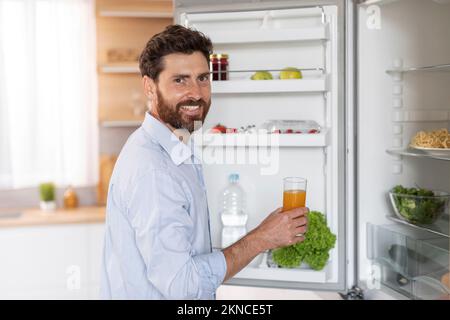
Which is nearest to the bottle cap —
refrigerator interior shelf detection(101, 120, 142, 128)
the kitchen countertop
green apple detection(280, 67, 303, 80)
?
green apple detection(280, 67, 303, 80)

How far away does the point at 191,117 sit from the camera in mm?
1407

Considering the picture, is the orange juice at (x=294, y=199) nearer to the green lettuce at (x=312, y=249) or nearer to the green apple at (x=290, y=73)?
the green lettuce at (x=312, y=249)

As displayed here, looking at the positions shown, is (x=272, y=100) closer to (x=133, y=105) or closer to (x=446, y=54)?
(x=446, y=54)

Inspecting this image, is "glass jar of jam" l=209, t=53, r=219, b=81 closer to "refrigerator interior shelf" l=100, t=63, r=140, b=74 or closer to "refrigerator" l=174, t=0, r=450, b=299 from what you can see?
"refrigerator" l=174, t=0, r=450, b=299

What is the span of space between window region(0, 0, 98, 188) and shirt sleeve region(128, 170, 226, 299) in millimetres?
2085

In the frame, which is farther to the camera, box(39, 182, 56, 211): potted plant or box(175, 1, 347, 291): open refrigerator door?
box(39, 182, 56, 211): potted plant

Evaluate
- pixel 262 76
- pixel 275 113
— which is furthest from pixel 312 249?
pixel 262 76

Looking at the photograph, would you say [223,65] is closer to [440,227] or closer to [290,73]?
[290,73]

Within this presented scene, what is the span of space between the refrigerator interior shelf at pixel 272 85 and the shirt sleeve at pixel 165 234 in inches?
19.8

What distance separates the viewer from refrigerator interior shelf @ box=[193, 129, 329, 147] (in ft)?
5.25

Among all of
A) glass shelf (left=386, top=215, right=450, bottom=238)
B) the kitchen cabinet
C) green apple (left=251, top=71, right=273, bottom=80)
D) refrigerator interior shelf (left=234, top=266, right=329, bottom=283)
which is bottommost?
the kitchen cabinet

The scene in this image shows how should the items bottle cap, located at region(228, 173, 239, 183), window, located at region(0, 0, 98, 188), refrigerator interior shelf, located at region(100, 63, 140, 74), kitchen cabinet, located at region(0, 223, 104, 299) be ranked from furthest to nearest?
refrigerator interior shelf, located at region(100, 63, 140, 74) → window, located at region(0, 0, 98, 188) → kitchen cabinet, located at region(0, 223, 104, 299) → bottle cap, located at region(228, 173, 239, 183)

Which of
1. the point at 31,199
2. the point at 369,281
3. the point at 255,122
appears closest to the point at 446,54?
the point at 255,122

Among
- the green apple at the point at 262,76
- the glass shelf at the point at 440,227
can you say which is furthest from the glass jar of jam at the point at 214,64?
the glass shelf at the point at 440,227
